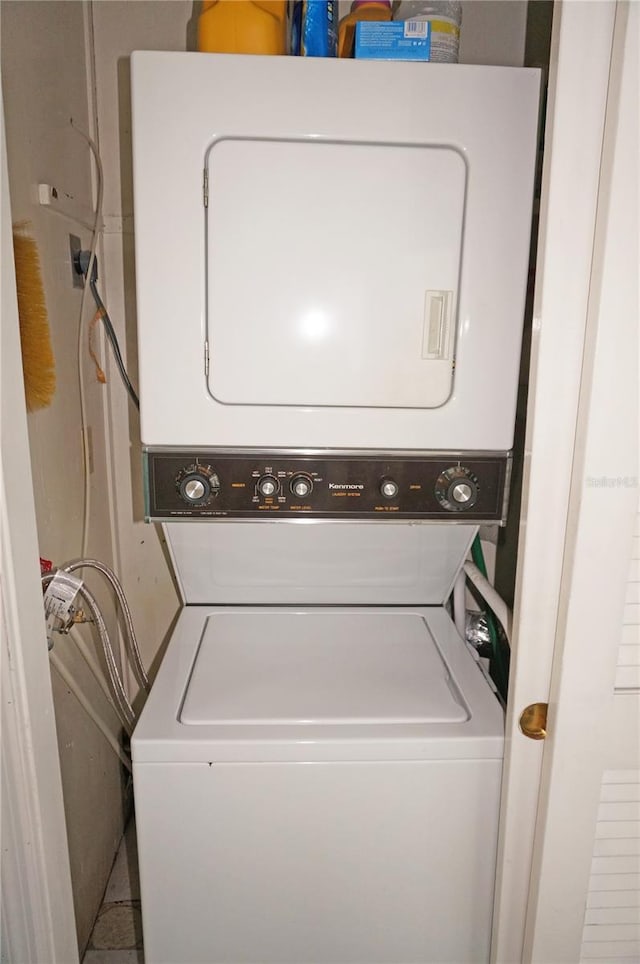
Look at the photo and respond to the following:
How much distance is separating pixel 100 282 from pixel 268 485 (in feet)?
3.07

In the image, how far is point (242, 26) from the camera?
1227mm

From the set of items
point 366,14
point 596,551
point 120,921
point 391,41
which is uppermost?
point 366,14

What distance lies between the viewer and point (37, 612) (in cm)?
99

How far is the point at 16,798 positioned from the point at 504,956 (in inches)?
36.3

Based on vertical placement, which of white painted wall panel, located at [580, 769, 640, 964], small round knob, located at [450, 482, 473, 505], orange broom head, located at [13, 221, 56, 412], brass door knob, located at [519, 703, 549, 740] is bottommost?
white painted wall panel, located at [580, 769, 640, 964]

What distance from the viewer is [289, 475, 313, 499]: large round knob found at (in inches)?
49.9

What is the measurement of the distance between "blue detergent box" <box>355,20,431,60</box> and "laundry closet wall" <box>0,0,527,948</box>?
65 centimetres

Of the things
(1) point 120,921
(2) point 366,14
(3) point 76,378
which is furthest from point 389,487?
(1) point 120,921

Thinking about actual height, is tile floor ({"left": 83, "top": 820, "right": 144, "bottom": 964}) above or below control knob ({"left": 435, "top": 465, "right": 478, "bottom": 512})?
below

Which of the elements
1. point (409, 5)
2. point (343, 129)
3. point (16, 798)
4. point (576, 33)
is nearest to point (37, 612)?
point (16, 798)

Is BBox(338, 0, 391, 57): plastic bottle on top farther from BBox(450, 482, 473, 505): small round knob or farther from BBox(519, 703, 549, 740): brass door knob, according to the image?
BBox(519, 703, 549, 740): brass door knob

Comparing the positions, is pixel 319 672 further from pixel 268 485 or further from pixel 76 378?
pixel 76 378

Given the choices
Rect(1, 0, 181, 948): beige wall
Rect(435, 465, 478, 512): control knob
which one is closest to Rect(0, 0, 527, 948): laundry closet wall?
Rect(1, 0, 181, 948): beige wall

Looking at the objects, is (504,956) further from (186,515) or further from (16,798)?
(186,515)
